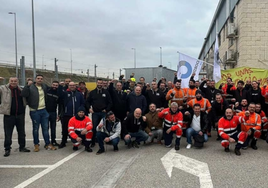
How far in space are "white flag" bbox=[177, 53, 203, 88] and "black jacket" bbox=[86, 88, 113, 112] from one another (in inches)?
151

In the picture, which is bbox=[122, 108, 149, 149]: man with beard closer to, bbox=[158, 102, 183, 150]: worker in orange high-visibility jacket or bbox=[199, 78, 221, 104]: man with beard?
bbox=[158, 102, 183, 150]: worker in orange high-visibility jacket

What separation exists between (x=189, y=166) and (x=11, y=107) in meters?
4.49

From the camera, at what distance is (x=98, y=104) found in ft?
23.8

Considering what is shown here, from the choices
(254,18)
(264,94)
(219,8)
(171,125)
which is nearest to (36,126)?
(171,125)

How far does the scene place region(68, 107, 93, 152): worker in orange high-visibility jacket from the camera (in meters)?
6.67

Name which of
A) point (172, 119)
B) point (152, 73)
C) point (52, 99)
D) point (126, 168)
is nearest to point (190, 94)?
point (172, 119)

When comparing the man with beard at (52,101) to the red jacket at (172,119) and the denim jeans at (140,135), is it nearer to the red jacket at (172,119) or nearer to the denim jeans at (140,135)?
the denim jeans at (140,135)

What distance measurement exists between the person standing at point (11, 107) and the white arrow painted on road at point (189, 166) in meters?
3.77

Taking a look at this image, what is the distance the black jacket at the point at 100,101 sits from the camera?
7254 millimetres

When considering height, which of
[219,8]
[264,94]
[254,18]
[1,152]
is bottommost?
[1,152]

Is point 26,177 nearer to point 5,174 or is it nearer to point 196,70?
point 5,174

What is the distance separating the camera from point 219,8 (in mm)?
29328

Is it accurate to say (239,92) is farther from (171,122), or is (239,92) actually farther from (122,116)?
(122,116)

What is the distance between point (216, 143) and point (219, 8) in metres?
25.9
